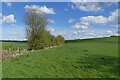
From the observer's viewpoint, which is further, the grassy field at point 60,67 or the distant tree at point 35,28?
the distant tree at point 35,28

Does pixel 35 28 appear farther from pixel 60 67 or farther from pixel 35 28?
pixel 60 67

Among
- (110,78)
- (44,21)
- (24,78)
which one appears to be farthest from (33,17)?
(110,78)

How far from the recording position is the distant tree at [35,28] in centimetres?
2003

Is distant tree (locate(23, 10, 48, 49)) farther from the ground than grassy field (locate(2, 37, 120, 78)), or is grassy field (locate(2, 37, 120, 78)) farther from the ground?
distant tree (locate(23, 10, 48, 49))

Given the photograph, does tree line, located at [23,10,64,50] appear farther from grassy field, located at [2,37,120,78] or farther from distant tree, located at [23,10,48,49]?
grassy field, located at [2,37,120,78]

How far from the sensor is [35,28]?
20328 millimetres

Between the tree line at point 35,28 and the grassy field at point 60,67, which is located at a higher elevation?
the tree line at point 35,28

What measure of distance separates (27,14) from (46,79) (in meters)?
19.2

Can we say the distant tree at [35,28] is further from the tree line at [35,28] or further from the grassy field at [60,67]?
the grassy field at [60,67]

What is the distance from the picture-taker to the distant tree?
65.7 ft

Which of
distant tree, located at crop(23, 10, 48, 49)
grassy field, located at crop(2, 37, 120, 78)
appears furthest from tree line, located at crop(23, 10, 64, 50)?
grassy field, located at crop(2, 37, 120, 78)

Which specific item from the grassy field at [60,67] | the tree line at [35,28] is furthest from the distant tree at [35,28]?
the grassy field at [60,67]

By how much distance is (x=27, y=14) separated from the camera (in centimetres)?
1995

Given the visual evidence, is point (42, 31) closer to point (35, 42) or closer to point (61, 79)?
point (35, 42)
